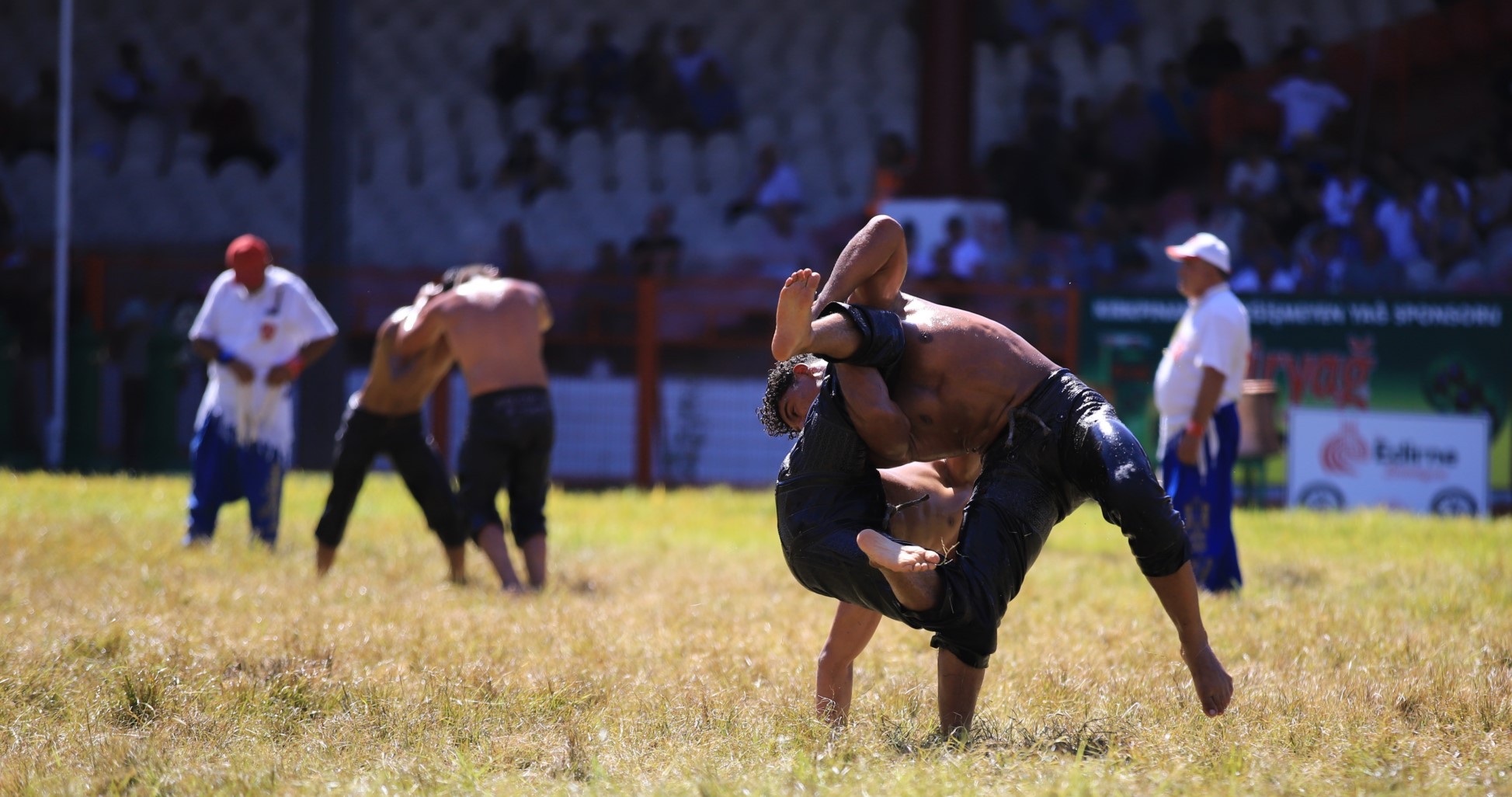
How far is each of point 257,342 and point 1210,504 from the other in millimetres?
5230

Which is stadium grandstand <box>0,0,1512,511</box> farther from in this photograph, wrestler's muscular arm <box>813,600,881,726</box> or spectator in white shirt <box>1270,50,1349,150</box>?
wrestler's muscular arm <box>813,600,881,726</box>

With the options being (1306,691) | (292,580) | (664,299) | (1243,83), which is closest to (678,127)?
(664,299)

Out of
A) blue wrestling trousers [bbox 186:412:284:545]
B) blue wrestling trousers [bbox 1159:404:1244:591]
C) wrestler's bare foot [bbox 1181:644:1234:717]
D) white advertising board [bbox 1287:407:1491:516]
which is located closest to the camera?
wrestler's bare foot [bbox 1181:644:1234:717]

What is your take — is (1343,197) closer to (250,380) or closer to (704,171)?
(704,171)

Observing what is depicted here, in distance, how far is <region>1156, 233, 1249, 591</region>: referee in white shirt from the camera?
7496 millimetres

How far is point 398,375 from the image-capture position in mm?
7867

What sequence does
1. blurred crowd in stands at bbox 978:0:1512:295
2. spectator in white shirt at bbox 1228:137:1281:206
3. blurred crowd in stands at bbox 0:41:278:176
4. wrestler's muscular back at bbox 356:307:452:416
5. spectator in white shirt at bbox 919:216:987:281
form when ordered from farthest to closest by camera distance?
blurred crowd in stands at bbox 0:41:278:176, spectator in white shirt at bbox 1228:137:1281:206, spectator in white shirt at bbox 919:216:987:281, blurred crowd in stands at bbox 978:0:1512:295, wrestler's muscular back at bbox 356:307:452:416

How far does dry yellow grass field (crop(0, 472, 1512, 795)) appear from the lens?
400 centimetres

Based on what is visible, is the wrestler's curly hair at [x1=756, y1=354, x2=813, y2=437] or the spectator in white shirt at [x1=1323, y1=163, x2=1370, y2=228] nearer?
the wrestler's curly hair at [x1=756, y1=354, x2=813, y2=437]

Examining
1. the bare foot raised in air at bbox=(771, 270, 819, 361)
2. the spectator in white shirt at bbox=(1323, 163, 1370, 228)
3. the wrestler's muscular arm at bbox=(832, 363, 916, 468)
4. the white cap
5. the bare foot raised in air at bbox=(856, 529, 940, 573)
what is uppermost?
the spectator in white shirt at bbox=(1323, 163, 1370, 228)

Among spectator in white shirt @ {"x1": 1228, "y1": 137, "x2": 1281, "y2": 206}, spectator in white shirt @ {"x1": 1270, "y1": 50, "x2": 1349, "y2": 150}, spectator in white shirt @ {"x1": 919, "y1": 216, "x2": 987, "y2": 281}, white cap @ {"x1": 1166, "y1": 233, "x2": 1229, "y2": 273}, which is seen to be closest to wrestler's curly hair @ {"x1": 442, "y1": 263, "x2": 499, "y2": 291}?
white cap @ {"x1": 1166, "y1": 233, "x2": 1229, "y2": 273}

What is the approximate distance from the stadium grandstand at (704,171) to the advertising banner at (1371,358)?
0.16 ft

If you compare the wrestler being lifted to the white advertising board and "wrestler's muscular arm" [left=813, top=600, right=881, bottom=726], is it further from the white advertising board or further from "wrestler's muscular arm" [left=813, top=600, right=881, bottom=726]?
the white advertising board

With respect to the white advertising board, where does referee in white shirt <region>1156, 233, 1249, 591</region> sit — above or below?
above
